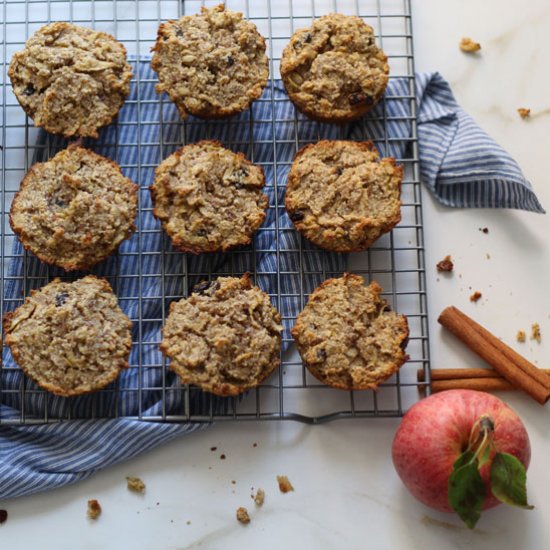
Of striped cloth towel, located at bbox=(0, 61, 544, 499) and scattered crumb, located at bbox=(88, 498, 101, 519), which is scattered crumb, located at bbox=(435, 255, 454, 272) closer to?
striped cloth towel, located at bbox=(0, 61, 544, 499)

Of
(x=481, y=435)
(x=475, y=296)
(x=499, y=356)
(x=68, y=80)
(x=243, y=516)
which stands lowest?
(x=243, y=516)

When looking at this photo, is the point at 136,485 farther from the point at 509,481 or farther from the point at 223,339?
the point at 509,481

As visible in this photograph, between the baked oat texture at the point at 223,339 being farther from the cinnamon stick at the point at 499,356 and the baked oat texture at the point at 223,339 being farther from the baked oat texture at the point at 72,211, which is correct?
the cinnamon stick at the point at 499,356

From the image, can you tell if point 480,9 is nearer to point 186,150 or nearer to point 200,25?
point 200,25

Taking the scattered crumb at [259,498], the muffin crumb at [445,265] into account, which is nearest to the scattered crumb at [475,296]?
the muffin crumb at [445,265]

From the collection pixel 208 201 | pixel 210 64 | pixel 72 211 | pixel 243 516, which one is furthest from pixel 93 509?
pixel 210 64

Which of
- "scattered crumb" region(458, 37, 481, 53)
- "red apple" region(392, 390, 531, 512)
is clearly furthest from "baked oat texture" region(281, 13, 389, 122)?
"red apple" region(392, 390, 531, 512)
